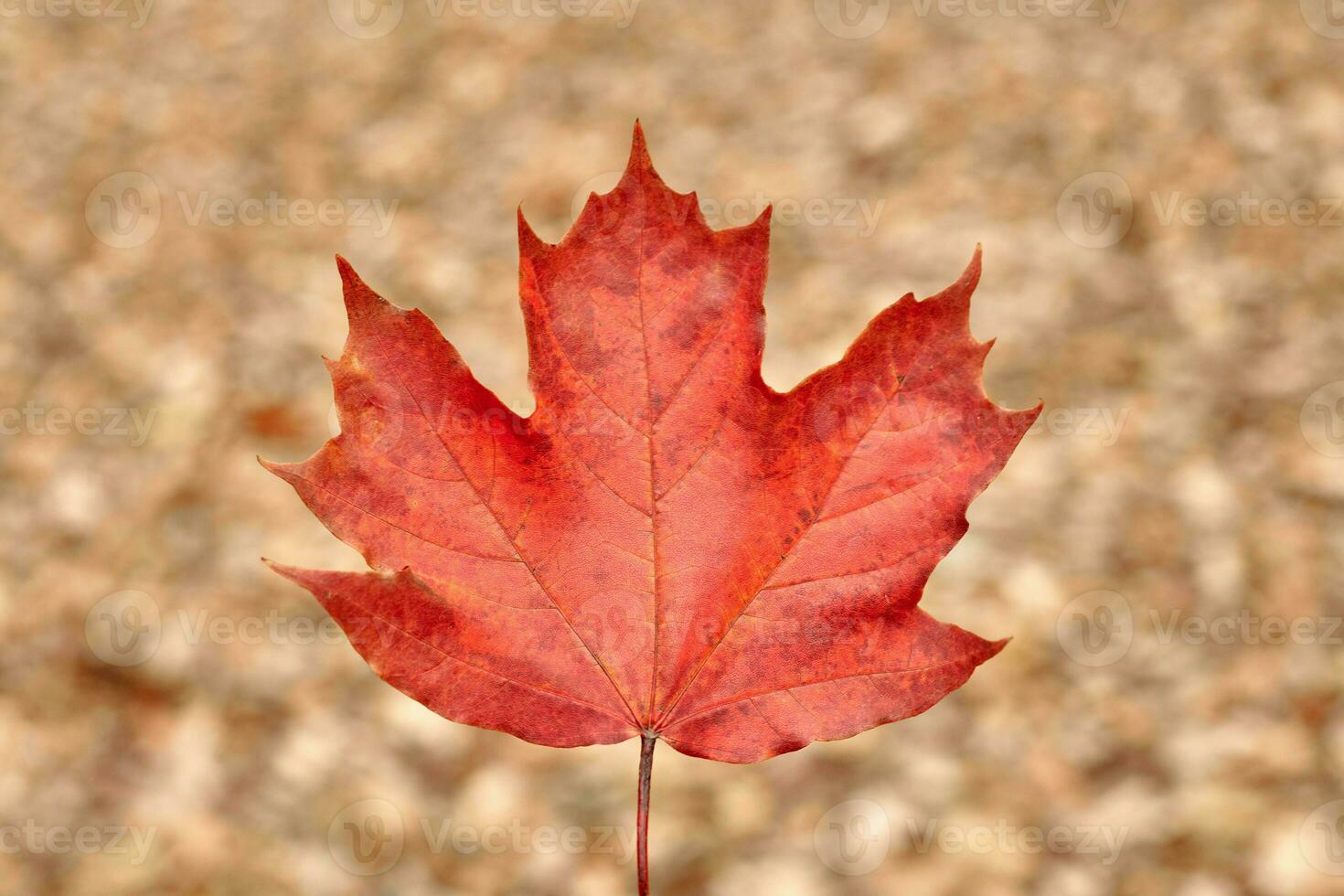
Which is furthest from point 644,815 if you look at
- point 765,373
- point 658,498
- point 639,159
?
point 765,373

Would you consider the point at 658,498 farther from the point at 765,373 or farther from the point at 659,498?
the point at 765,373

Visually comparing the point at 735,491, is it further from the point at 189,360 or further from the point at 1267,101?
the point at 1267,101

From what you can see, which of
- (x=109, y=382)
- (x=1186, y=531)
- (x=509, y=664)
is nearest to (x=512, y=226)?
(x=109, y=382)

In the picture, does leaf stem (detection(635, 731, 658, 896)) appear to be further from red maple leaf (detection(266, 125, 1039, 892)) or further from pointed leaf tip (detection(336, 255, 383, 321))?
pointed leaf tip (detection(336, 255, 383, 321))

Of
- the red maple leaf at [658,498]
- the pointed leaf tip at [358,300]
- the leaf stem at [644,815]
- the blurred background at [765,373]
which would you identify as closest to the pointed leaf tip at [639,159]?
the red maple leaf at [658,498]

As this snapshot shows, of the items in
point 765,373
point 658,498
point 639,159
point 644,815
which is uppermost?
point 765,373

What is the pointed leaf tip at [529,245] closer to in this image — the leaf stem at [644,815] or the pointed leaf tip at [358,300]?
the pointed leaf tip at [358,300]
